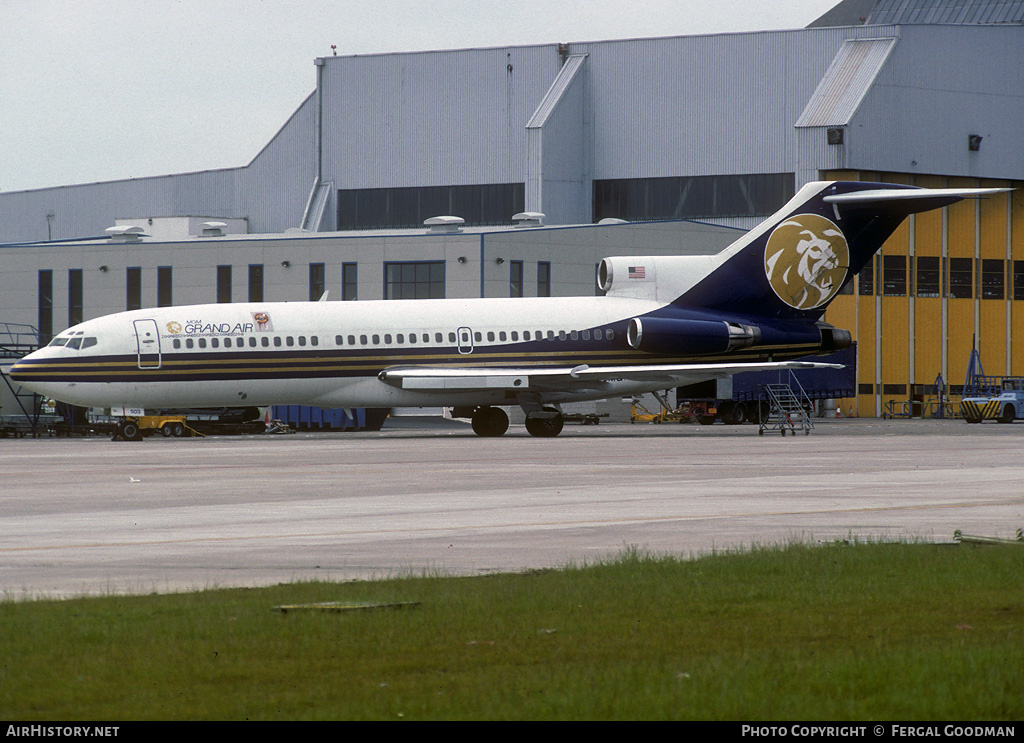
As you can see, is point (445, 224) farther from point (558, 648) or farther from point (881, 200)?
point (558, 648)

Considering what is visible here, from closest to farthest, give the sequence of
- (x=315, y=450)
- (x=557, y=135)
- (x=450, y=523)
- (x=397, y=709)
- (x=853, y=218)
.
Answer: (x=397, y=709)
(x=450, y=523)
(x=315, y=450)
(x=853, y=218)
(x=557, y=135)

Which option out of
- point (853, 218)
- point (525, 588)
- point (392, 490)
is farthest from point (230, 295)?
point (525, 588)

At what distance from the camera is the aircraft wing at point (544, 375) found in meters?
41.4

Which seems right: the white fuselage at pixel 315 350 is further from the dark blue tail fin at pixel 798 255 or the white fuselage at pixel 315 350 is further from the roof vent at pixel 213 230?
the roof vent at pixel 213 230

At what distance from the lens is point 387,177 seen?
8569 cm

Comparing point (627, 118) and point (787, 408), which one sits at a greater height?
point (627, 118)

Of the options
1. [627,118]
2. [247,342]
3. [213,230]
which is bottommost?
[247,342]

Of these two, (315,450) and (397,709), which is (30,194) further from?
(397,709)

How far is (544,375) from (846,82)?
3603 cm

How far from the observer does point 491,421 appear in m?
44.7

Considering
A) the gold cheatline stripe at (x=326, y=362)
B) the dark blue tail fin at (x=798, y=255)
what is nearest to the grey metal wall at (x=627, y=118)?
the dark blue tail fin at (x=798, y=255)

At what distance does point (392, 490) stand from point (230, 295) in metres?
49.6

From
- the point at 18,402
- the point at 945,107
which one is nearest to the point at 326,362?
the point at 18,402

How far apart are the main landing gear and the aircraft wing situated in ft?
3.68
